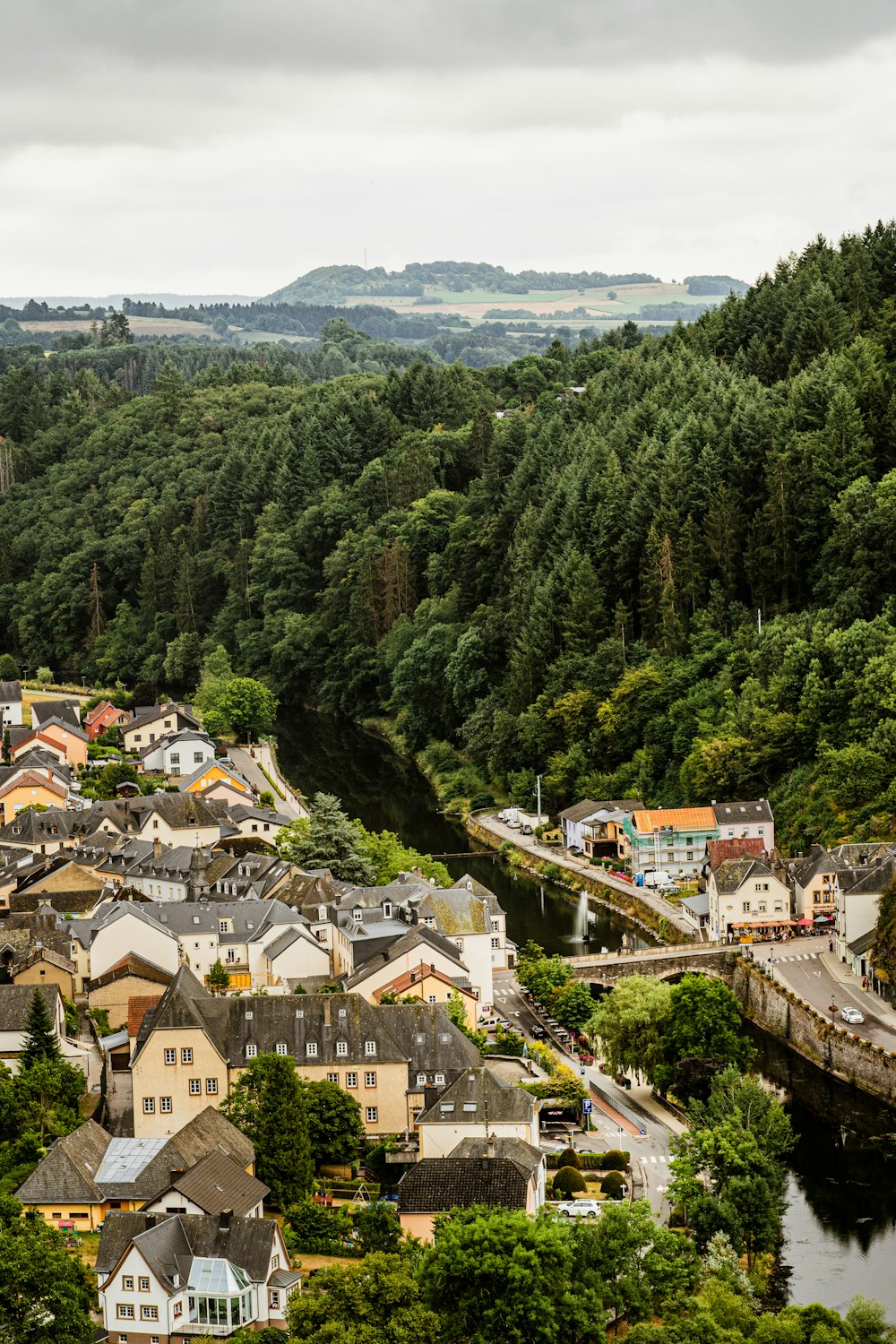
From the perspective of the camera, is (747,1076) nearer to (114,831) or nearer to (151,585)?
A: (114,831)

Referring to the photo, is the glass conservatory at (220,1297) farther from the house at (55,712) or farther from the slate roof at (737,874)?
the house at (55,712)

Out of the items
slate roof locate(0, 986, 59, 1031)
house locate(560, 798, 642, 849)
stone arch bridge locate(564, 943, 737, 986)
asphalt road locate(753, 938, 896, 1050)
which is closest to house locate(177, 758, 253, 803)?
house locate(560, 798, 642, 849)

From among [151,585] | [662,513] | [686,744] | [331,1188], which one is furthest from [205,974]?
[151,585]

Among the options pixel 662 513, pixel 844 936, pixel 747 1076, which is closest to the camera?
pixel 747 1076

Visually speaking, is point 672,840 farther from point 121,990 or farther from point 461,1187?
point 461,1187

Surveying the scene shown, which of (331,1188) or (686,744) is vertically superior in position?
(686,744)

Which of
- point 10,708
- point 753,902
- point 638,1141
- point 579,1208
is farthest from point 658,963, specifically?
point 10,708

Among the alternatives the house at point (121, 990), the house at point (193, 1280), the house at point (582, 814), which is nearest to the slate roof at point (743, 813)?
the house at point (582, 814)
